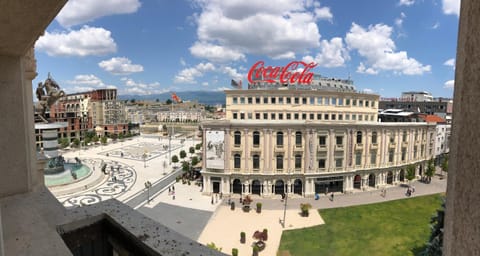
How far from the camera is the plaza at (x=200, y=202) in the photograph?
79.2ft

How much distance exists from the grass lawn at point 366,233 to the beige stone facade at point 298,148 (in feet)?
21.3

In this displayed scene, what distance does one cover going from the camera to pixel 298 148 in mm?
34281

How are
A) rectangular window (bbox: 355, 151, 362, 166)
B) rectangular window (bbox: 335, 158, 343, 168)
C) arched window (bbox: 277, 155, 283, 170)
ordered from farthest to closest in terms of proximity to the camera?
rectangular window (bbox: 355, 151, 362, 166), rectangular window (bbox: 335, 158, 343, 168), arched window (bbox: 277, 155, 283, 170)

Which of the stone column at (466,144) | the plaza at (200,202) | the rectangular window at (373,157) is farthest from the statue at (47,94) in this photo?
the rectangular window at (373,157)

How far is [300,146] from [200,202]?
48.5 feet

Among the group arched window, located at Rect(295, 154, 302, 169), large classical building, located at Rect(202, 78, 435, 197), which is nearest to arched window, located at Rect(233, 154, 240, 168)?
large classical building, located at Rect(202, 78, 435, 197)

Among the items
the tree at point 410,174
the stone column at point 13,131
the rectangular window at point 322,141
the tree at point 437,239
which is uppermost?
the stone column at point 13,131

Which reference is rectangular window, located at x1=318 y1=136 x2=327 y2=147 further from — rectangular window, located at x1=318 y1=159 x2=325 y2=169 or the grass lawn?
the grass lawn

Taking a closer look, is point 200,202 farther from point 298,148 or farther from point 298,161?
point 298,148

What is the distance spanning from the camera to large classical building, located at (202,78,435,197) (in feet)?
111

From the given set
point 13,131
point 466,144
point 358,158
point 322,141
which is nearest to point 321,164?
point 322,141

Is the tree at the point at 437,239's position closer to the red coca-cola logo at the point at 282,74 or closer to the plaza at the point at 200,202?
the plaza at the point at 200,202

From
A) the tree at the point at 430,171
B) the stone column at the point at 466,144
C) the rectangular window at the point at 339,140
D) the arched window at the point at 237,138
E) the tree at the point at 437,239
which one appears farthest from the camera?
the tree at the point at 430,171

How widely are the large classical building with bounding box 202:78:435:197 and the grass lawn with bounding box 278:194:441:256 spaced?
6518 millimetres
